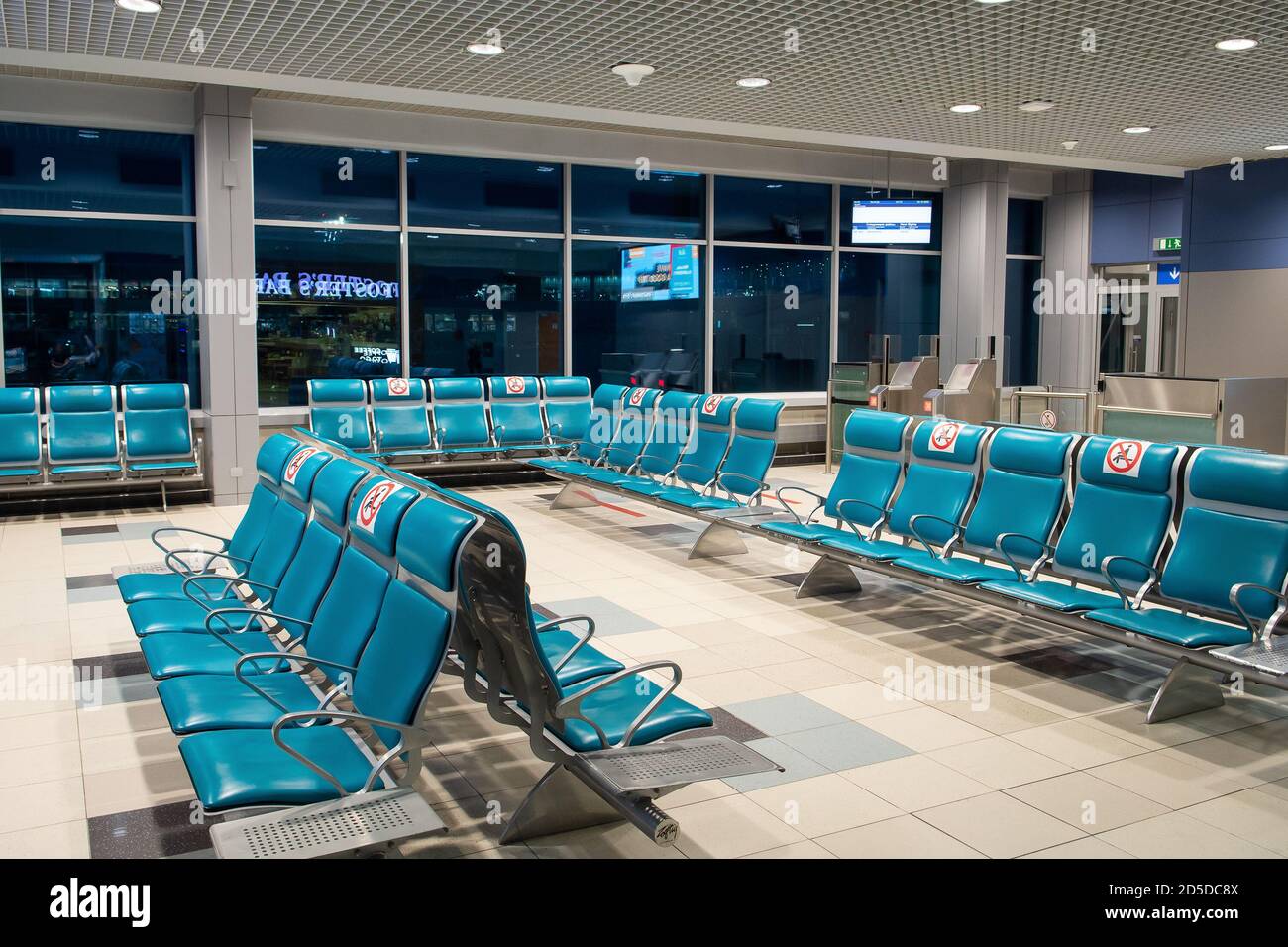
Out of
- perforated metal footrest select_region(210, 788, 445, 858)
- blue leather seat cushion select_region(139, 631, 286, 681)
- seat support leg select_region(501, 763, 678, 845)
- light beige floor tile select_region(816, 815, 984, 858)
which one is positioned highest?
blue leather seat cushion select_region(139, 631, 286, 681)

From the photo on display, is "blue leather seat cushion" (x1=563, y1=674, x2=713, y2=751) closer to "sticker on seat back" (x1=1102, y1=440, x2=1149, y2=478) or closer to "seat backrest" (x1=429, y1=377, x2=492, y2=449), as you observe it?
"sticker on seat back" (x1=1102, y1=440, x2=1149, y2=478)

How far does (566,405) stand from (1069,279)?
6.81 metres

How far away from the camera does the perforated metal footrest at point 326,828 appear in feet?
7.51

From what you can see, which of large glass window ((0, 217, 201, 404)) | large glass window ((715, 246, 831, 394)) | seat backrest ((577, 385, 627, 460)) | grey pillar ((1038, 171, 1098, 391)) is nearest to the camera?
seat backrest ((577, 385, 627, 460))

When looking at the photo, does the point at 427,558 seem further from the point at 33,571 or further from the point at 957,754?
the point at 33,571

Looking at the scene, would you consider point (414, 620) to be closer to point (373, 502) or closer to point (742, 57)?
point (373, 502)

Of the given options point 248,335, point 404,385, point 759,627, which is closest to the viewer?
point 759,627

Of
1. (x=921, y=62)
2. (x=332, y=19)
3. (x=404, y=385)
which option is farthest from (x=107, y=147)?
(x=921, y=62)

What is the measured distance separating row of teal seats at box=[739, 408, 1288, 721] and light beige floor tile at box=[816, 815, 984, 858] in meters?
1.32

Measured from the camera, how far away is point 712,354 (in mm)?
11844

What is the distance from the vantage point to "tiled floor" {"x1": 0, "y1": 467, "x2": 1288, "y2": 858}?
9.91 feet

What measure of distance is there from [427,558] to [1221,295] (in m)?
9.88

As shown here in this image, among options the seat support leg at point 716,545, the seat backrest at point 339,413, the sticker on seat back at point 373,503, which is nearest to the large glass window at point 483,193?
the seat backrest at point 339,413

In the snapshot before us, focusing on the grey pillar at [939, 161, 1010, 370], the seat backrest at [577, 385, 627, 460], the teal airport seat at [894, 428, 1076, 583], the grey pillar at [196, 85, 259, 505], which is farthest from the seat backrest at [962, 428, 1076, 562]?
the grey pillar at [939, 161, 1010, 370]
